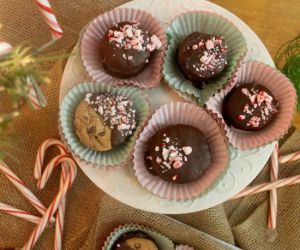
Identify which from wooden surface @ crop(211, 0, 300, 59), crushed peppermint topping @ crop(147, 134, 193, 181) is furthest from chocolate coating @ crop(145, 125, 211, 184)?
wooden surface @ crop(211, 0, 300, 59)

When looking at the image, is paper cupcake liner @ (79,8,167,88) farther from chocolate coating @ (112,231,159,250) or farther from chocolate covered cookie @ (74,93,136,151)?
chocolate coating @ (112,231,159,250)

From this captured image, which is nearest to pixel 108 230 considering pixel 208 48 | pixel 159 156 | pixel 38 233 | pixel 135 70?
pixel 38 233

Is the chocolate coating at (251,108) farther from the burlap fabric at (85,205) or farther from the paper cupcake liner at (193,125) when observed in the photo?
the burlap fabric at (85,205)

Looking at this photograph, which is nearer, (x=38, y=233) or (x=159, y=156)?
(x=159, y=156)

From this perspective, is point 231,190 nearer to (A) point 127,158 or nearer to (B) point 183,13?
(A) point 127,158

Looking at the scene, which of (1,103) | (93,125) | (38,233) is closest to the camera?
(93,125)

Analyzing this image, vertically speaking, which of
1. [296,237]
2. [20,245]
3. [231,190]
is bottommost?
[296,237]
